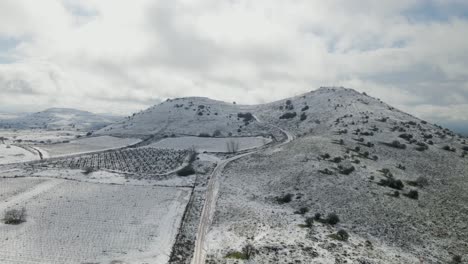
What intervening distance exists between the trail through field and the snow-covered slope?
63.9 meters

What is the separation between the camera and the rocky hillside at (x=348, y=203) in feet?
92.5

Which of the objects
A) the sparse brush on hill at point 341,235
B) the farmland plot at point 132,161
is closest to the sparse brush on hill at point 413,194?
the sparse brush on hill at point 341,235

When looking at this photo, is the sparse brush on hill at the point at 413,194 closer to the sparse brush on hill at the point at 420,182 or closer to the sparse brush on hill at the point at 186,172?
the sparse brush on hill at the point at 420,182

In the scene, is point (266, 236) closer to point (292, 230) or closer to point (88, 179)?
point (292, 230)

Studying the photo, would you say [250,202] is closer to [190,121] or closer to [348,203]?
[348,203]

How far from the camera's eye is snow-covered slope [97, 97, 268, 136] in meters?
115

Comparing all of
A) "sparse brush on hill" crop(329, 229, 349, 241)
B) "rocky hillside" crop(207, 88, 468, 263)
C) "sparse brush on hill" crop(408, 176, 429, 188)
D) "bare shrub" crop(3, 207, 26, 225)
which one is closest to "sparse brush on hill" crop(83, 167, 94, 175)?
"bare shrub" crop(3, 207, 26, 225)

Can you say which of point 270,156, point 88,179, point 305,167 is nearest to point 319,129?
point 270,156

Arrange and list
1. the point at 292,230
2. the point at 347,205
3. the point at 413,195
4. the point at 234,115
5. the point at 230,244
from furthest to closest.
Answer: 1. the point at 234,115
2. the point at 413,195
3. the point at 347,205
4. the point at 292,230
5. the point at 230,244

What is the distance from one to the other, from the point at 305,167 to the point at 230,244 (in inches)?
1024

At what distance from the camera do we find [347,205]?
126 ft

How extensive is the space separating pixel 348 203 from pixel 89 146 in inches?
3135

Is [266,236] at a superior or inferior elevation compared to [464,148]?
inferior

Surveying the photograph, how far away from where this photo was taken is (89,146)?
97312mm
